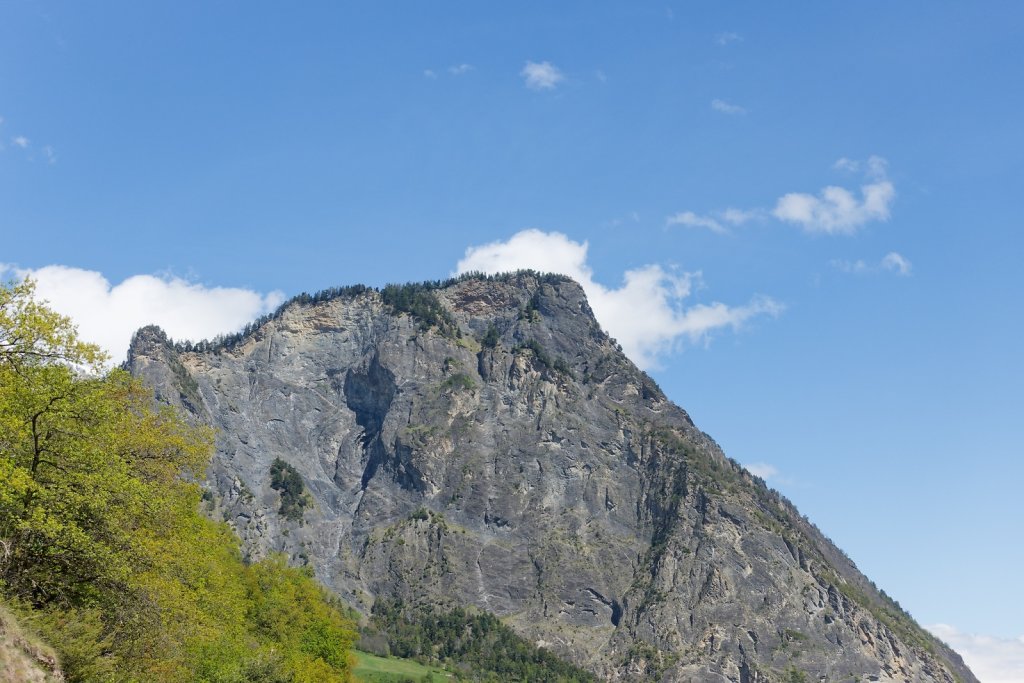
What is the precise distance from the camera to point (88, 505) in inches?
1523

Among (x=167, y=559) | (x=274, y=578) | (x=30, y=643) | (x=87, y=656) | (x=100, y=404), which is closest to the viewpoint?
(x=30, y=643)

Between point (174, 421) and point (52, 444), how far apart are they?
Answer: 45.3 ft

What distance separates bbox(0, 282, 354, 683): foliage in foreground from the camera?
3753 centimetres

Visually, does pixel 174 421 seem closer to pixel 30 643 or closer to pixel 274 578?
pixel 30 643

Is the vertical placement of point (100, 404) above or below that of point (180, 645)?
above

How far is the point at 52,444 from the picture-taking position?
3897 cm

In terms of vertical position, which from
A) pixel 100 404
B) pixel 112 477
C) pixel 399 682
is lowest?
pixel 399 682

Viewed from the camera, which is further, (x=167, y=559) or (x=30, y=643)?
(x=167, y=559)

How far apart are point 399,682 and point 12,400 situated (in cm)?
17322

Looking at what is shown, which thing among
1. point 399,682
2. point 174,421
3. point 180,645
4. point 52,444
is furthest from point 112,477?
point 399,682

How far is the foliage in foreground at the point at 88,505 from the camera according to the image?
37531 mm

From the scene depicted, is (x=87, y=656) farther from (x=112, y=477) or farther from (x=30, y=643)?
(x=112, y=477)

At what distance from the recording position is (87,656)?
37.6 meters

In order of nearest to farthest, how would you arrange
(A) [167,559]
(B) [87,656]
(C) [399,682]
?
(B) [87,656] < (A) [167,559] < (C) [399,682]
